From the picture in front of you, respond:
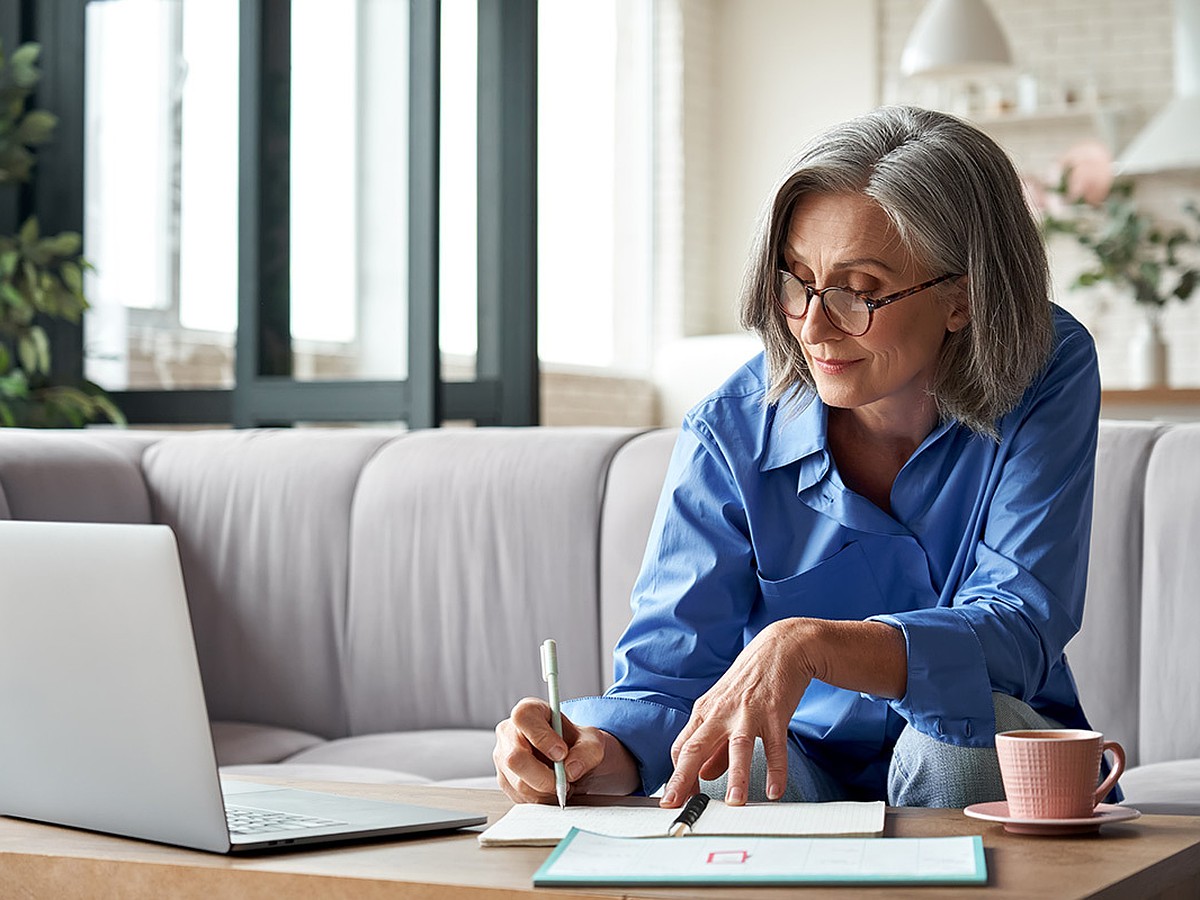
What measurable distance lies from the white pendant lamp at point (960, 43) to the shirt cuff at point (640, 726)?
4532mm

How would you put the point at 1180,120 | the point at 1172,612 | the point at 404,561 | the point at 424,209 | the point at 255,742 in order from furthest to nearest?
1. the point at 1180,120
2. the point at 424,209
3. the point at 404,561
4. the point at 255,742
5. the point at 1172,612

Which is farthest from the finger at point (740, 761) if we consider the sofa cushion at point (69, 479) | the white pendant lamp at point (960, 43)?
the white pendant lamp at point (960, 43)

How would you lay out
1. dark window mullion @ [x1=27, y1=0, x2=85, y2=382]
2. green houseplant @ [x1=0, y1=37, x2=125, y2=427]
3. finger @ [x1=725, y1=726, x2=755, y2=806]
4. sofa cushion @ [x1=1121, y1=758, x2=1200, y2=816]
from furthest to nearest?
1. dark window mullion @ [x1=27, y1=0, x2=85, y2=382]
2. green houseplant @ [x1=0, y1=37, x2=125, y2=427]
3. sofa cushion @ [x1=1121, y1=758, x2=1200, y2=816]
4. finger @ [x1=725, y1=726, x2=755, y2=806]

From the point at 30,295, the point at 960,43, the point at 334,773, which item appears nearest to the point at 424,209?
the point at 30,295

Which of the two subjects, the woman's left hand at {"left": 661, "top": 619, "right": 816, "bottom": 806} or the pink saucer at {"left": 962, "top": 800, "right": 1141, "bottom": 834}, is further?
the woman's left hand at {"left": 661, "top": 619, "right": 816, "bottom": 806}

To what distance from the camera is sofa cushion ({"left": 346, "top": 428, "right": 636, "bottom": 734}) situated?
2.63m

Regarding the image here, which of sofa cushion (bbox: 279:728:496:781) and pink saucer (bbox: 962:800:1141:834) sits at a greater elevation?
pink saucer (bbox: 962:800:1141:834)

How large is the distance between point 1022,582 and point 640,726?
1.24 feet

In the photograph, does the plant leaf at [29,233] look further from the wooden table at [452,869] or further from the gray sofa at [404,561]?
the wooden table at [452,869]

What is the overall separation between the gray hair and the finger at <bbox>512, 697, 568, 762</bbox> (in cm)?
52

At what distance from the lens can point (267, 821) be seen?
1.25 metres

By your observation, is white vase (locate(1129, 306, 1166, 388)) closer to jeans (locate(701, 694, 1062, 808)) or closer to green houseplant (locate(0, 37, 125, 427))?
green houseplant (locate(0, 37, 125, 427))

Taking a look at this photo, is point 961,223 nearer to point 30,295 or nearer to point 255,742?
point 255,742

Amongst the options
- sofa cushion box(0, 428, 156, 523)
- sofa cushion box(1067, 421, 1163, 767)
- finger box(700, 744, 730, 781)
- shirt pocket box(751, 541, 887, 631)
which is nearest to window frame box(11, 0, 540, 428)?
sofa cushion box(0, 428, 156, 523)
